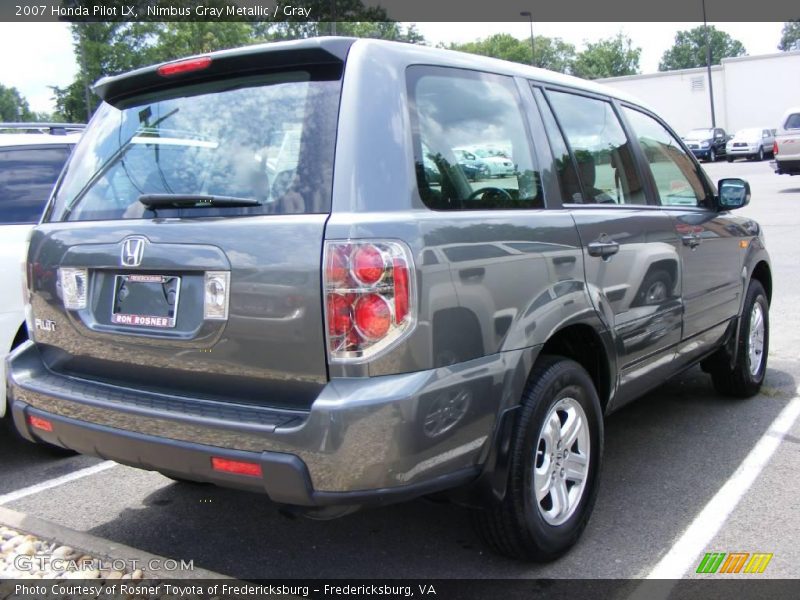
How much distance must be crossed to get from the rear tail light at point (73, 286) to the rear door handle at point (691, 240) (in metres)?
2.94

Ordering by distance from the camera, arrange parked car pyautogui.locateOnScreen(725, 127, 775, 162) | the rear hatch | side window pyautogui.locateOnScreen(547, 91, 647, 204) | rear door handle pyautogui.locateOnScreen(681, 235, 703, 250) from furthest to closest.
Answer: parked car pyautogui.locateOnScreen(725, 127, 775, 162) → rear door handle pyautogui.locateOnScreen(681, 235, 703, 250) → side window pyautogui.locateOnScreen(547, 91, 647, 204) → the rear hatch

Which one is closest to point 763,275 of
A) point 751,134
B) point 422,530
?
point 422,530

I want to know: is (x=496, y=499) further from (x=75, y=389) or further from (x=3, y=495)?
(x=3, y=495)

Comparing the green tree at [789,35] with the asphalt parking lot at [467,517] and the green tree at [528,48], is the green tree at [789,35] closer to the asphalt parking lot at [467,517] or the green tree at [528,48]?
the green tree at [528,48]

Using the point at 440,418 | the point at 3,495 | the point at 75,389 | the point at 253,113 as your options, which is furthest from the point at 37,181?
the point at 440,418

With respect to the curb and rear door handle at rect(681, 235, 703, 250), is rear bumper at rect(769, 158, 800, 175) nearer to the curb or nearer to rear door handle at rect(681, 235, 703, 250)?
rear door handle at rect(681, 235, 703, 250)

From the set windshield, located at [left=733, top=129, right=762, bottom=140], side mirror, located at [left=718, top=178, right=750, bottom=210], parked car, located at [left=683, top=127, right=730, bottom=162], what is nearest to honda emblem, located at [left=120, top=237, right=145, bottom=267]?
side mirror, located at [left=718, top=178, right=750, bottom=210]

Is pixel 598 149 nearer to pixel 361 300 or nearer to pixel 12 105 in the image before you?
pixel 361 300

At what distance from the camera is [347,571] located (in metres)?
3.05

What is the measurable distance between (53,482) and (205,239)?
2.38 m

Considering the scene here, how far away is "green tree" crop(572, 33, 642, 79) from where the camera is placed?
9644cm

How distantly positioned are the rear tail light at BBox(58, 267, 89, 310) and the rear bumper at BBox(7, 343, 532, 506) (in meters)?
0.33

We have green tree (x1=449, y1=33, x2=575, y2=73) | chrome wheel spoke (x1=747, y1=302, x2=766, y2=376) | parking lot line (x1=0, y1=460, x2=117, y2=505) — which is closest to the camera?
parking lot line (x1=0, y1=460, x2=117, y2=505)

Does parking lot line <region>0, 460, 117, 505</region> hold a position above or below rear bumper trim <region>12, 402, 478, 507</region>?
below
